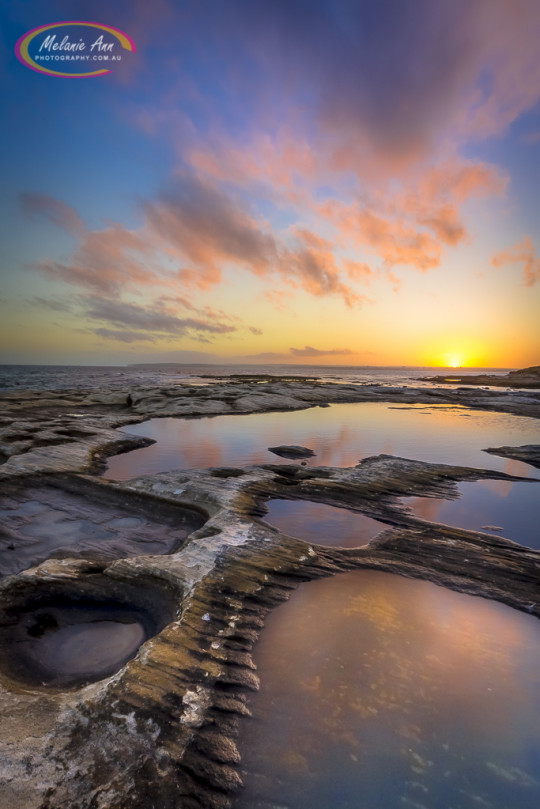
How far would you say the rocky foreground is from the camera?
264cm

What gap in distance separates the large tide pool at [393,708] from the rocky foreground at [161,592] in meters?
0.30

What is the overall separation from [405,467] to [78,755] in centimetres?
1022

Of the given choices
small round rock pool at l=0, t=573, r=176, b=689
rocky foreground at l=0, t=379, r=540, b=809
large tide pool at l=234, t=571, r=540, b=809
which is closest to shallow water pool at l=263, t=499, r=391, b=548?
rocky foreground at l=0, t=379, r=540, b=809

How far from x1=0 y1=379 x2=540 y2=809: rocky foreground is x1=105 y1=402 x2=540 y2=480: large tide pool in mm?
2138

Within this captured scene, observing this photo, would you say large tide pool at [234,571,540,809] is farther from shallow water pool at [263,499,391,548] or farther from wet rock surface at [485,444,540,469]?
wet rock surface at [485,444,540,469]

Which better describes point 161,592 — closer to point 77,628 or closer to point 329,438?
point 77,628

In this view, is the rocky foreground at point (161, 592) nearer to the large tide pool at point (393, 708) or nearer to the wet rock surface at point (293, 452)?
the large tide pool at point (393, 708)

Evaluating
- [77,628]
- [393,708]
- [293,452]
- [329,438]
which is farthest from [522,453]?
[77,628]

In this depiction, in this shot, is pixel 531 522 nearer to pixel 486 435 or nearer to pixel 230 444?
pixel 230 444

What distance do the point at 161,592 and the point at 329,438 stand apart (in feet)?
43.9

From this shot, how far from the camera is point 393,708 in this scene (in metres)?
3.33

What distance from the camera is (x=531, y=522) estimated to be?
26.3ft

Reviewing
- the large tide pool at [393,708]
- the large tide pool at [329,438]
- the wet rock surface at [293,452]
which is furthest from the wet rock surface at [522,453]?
the large tide pool at [393,708]

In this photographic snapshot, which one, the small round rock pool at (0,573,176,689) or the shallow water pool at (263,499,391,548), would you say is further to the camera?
the shallow water pool at (263,499,391,548)
